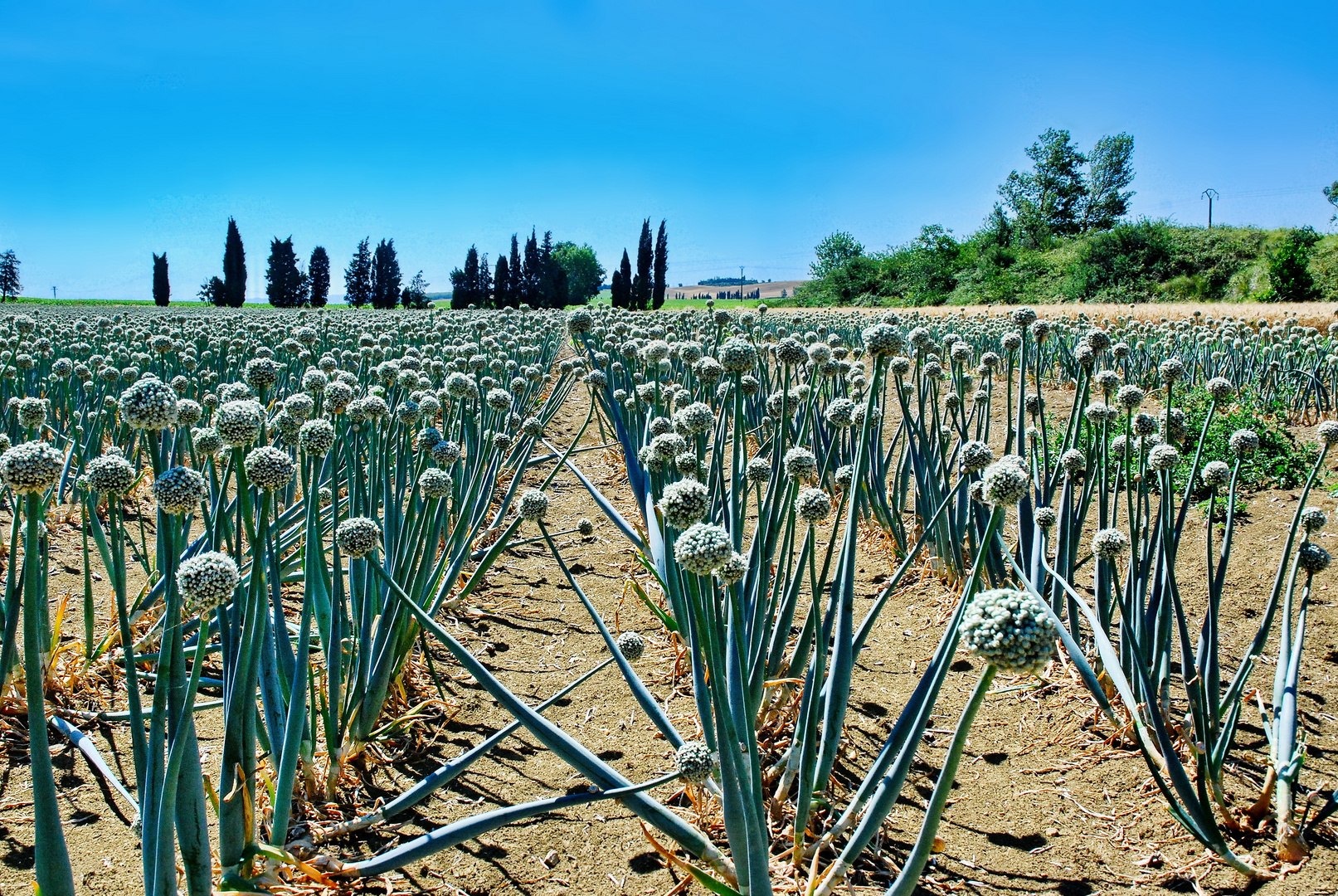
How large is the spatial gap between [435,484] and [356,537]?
66 cm

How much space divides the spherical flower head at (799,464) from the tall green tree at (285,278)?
52494 millimetres

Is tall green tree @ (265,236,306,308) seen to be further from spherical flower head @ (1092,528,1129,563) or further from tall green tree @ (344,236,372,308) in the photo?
spherical flower head @ (1092,528,1129,563)

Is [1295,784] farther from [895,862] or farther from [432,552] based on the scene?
[432,552]

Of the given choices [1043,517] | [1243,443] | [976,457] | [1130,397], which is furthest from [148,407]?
[1243,443]

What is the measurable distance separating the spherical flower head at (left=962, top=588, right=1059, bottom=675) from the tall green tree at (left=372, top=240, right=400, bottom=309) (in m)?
54.7

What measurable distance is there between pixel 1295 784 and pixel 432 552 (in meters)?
2.98

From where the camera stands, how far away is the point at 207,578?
159 centimetres

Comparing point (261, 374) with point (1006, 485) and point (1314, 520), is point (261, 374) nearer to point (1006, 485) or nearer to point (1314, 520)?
point (1006, 485)

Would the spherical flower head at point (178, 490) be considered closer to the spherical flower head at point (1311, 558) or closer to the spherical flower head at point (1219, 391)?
the spherical flower head at point (1311, 558)

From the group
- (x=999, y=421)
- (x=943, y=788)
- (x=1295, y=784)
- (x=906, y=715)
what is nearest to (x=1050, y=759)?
(x=1295, y=784)

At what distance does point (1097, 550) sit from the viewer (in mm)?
2771

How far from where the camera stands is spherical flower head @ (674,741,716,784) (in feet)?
5.91

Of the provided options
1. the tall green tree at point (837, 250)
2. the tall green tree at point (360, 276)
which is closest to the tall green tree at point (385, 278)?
the tall green tree at point (360, 276)

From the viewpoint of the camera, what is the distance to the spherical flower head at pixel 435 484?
2910mm
